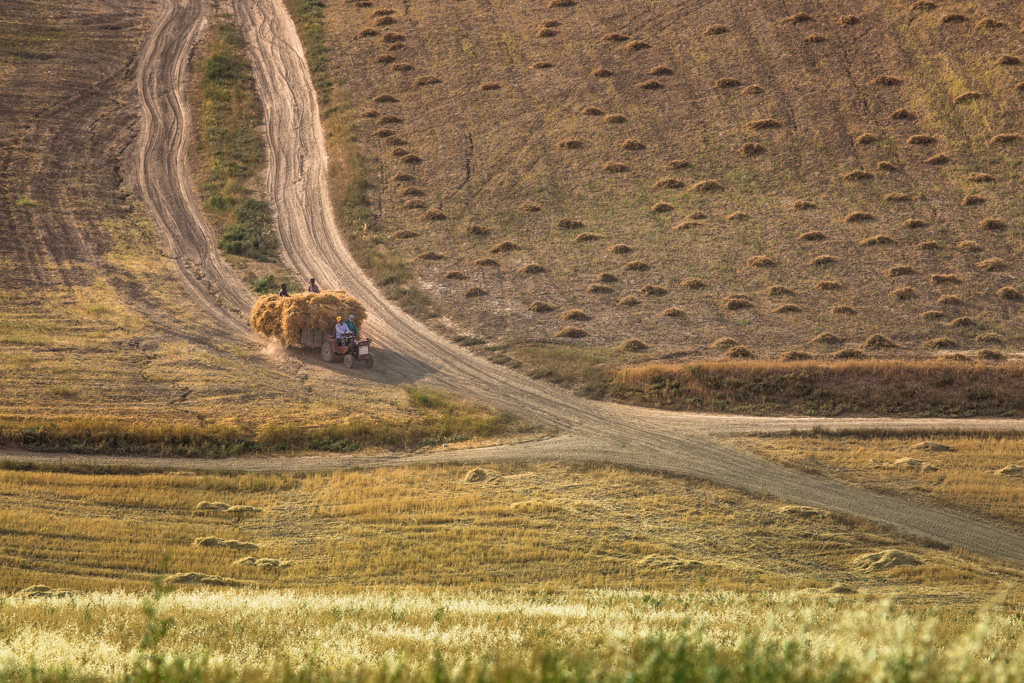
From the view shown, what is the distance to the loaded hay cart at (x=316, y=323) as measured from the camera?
130ft

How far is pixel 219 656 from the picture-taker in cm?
662

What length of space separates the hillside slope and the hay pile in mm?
7327

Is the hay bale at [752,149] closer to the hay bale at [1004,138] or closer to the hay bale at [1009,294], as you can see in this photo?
the hay bale at [1004,138]

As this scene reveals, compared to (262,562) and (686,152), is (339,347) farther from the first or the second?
(686,152)

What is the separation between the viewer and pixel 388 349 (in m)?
42.6

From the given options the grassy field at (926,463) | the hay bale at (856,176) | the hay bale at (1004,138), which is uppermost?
the hay bale at (1004,138)

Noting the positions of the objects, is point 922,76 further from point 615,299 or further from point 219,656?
point 219,656

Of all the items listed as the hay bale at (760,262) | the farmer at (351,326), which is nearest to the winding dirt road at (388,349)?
the farmer at (351,326)

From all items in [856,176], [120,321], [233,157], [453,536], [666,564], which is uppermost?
[856,176]

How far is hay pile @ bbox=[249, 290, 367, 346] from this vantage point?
39.5 meters

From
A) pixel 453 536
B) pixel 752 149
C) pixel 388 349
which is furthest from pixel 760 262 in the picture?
pixel 453 536

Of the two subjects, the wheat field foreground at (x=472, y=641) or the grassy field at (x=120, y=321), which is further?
the grassy field at (x=120, y=321)

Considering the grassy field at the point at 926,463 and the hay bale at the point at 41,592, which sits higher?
the grassy field at the point at 926,463

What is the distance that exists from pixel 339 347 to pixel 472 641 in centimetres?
3268
